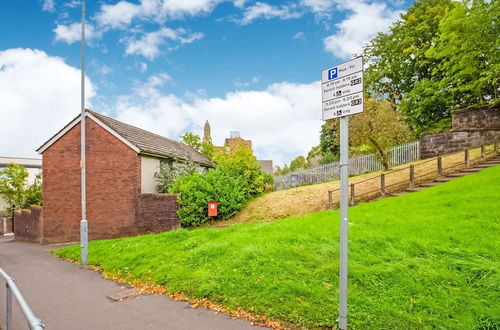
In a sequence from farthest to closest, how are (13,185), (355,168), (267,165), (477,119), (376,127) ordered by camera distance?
(267,165) → (13,185) → (355,168) → (477,119) → (376,127)

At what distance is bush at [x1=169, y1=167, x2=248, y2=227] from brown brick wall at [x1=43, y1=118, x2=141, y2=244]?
278 cm

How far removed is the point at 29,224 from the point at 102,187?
754cm

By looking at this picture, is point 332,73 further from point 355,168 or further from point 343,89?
point 355,168

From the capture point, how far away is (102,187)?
57.4 ft

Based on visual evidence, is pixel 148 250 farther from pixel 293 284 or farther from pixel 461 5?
pixel 461 5

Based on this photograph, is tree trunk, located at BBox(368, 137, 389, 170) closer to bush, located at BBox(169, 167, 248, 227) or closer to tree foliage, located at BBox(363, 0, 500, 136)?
tree foliage, located at BBox(363, 0, 500, 136)

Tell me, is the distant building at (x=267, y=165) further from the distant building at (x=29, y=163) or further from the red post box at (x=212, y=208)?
the red post box at (x=212, y=208)

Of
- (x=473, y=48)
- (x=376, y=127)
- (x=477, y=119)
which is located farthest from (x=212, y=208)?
(x=473, y=48)

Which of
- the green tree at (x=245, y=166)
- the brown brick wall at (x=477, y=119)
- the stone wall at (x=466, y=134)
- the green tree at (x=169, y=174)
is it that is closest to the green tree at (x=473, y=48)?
the brown brick wall at (x=477, y=119)

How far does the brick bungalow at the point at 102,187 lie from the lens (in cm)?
1656

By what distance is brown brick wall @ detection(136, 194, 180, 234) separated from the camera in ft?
53.2

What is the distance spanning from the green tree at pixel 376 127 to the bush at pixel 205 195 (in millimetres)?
10118

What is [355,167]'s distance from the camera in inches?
1089

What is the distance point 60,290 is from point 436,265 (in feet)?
28.4
